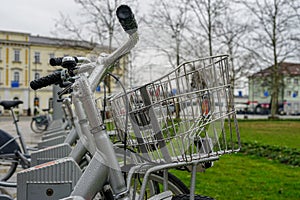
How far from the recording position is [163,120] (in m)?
1.79

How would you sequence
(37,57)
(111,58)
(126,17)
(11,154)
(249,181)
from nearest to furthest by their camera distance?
(126,17)
(111,58)
(11,154)
(249,181)
(37,57)

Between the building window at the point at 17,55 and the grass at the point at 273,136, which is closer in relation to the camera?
the grass at the point at 273,136

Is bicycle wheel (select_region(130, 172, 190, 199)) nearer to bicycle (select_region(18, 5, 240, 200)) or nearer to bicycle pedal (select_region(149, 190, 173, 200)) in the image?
bicycle pedal (select_region(149, 190, 173, 200))

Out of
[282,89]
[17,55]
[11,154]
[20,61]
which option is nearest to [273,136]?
[11,154]

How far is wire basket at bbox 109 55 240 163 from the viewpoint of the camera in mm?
1752

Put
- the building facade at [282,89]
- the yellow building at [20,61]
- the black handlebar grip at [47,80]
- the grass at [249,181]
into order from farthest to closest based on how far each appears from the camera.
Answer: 1. the yellow building at [20,61]
2. the building facade at [282,89]
3. the grass at [249,181]
4. the black handlebar grip at [47,80]

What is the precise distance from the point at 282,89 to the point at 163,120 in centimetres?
3310

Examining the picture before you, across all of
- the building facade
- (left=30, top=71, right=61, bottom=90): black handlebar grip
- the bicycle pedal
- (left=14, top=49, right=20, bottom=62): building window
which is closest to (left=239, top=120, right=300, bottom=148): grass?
the bicycle pedal

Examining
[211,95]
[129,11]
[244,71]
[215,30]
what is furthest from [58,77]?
[244,71]

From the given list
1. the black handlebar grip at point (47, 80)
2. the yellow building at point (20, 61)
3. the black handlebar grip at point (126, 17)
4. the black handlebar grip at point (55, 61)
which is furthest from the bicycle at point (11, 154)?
the yellow building at point (20, 61)

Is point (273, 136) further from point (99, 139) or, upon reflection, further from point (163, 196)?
point (99, 139)

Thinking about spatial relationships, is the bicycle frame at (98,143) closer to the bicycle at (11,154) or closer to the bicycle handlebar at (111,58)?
the bicycle handlebar at (111,58)

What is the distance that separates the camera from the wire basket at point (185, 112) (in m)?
1.75

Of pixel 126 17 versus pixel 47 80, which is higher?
pixel 126 17
